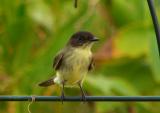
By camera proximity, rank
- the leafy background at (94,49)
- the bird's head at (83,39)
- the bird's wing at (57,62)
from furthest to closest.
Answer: the leafy background at (94,49) → the bird's wing at (57,62) → the bird's head at (83,39)

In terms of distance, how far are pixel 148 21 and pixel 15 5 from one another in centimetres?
90

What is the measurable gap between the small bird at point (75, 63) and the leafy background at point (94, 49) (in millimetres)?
544

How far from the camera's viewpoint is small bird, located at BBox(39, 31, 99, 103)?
3541 millimetres

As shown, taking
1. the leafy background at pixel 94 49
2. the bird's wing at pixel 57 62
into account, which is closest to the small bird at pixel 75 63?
the bird's wing at pixel 57 62

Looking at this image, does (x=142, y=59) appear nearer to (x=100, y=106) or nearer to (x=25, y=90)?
(x=100, y=106)

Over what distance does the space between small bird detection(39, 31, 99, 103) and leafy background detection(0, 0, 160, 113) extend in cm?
54

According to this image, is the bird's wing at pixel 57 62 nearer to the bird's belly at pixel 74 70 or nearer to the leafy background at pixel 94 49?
the bird's belly at pixel 74 70

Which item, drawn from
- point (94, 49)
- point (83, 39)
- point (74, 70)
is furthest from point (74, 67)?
point (94, 49)

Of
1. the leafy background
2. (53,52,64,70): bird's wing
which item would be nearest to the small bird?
(53,52,64,70): bird's wing

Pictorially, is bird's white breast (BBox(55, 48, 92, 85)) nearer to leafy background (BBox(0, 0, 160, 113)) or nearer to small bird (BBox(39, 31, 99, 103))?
small bird (BBox(39, 31, 99, 103))

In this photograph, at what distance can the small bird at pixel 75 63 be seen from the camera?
3541 mm

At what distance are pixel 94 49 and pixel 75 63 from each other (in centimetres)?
102

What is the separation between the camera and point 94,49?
4.60 m

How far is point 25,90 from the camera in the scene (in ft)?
14.0
